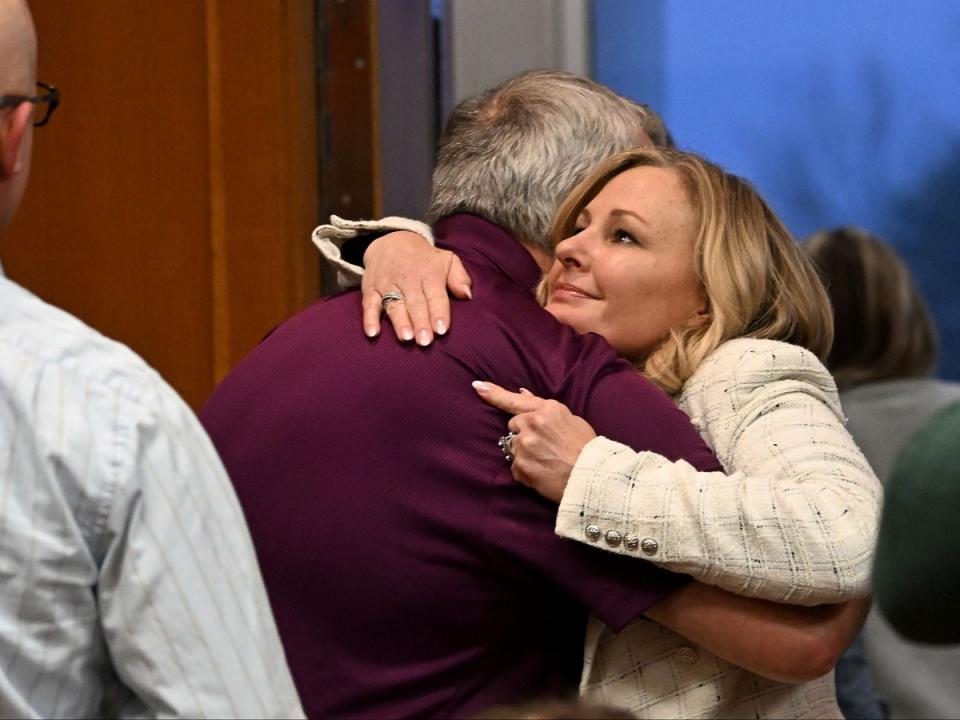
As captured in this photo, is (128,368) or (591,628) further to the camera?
(591,628)

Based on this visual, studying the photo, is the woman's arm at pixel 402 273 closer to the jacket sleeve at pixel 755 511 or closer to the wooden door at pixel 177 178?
the jacket sleeve at pixel 755 511

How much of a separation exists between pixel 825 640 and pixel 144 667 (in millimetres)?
769

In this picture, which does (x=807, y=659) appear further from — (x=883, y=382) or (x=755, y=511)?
(x=883, y=382)

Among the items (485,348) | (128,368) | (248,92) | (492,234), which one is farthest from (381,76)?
(128,368)

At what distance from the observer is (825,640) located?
1613 mm

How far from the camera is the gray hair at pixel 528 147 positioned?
76.5 inches

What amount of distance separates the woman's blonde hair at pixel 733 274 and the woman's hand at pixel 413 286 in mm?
177

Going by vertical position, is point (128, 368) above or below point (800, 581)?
above

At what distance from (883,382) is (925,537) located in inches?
73.4

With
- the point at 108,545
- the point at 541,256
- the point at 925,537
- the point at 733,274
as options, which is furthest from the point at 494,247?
the point at 925,537

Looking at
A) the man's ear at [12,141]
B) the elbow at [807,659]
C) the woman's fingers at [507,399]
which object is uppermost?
the man's ear at [12,141]

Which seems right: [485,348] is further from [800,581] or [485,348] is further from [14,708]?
[14,708]

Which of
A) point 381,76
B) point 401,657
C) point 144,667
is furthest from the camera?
point 381,76

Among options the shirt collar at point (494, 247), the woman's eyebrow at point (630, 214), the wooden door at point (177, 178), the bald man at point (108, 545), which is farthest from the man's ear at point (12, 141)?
the wooden door at point (177, 178)
